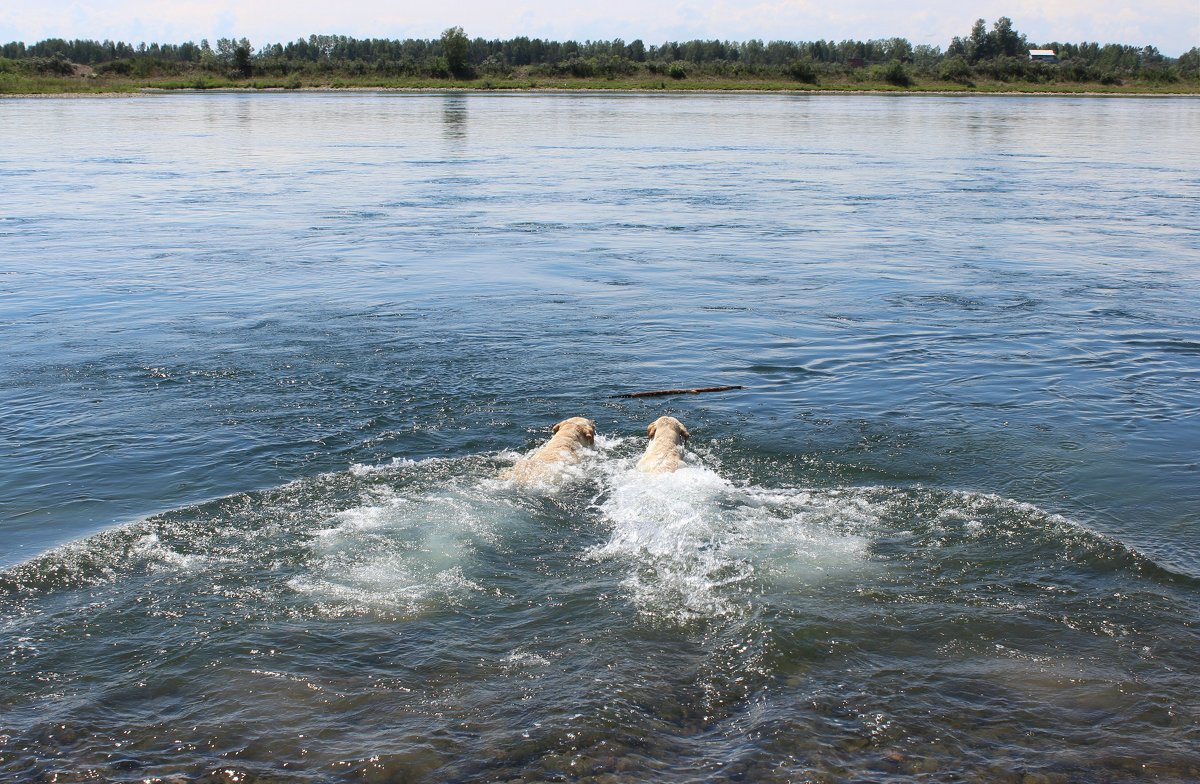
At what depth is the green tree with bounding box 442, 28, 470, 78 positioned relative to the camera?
11906 cm

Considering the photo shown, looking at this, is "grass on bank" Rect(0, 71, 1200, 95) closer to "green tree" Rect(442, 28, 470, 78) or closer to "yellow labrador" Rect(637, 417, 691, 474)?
"green tree" Rect(442, 28, 470, 78)

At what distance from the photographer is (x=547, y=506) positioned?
9.48 m

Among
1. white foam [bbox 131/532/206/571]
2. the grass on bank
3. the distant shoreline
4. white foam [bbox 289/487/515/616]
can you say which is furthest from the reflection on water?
white foam [bbox 131/532/206/571]

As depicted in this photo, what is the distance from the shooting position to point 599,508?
9469mm

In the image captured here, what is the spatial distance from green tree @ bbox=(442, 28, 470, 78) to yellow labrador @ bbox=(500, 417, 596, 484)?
383ft

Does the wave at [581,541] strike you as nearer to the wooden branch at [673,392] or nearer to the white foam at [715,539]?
the white foam at [715,539]

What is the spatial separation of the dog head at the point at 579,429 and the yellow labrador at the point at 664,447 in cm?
63

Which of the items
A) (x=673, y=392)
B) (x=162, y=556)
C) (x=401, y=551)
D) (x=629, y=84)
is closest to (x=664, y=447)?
(x=673, y=392)

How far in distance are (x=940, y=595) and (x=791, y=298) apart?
10648 millimetres

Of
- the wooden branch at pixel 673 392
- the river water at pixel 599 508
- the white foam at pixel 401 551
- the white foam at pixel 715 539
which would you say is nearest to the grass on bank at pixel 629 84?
the river water at pixel 599 508

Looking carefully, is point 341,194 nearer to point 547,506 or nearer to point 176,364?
point 176,364

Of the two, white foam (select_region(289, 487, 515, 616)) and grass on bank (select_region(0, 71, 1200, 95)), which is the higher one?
grass on bank (select_region(0, 71, 1200, 95))

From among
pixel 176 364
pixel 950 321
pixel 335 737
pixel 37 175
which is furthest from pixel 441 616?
pixel 37 175

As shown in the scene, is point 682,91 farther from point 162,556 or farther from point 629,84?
point 162,556
